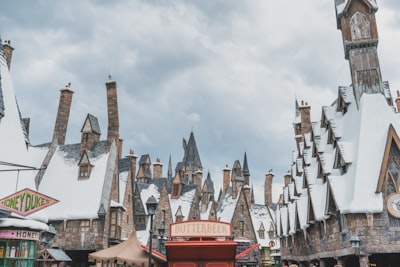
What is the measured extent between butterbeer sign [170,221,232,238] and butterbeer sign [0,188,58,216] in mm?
4627

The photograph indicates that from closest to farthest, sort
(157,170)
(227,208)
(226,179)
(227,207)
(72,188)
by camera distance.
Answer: (72,188) < (227,208) < (227,207) < (157,170) < (226,179)

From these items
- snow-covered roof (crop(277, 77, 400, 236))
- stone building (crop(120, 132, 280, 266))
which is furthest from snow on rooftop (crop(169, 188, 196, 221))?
snow-covered roof (crop(277, 77, 400, 236))

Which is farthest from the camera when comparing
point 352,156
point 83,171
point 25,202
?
point 83,171

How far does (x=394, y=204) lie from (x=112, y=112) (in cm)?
1809

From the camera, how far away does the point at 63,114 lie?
2836cm

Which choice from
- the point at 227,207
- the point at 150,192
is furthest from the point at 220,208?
the point at 150,192

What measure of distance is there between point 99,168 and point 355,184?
15.4m

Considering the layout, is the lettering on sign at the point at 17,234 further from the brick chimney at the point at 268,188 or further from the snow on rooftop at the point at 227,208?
the brick chimney at the point at 268,188

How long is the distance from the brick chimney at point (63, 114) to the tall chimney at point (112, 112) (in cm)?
307

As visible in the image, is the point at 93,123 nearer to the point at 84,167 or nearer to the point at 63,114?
the point at 63,114

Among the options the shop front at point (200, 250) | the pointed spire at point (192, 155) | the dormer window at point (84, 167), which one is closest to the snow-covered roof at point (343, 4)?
the shop front at point (200, 250)

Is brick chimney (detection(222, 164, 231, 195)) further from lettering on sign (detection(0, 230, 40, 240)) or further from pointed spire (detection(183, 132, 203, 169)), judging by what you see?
lettering on sign (detection(0, 230, 40, 240))

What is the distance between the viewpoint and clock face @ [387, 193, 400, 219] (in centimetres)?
1695

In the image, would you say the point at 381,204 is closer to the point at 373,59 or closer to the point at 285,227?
the point at 373,59
